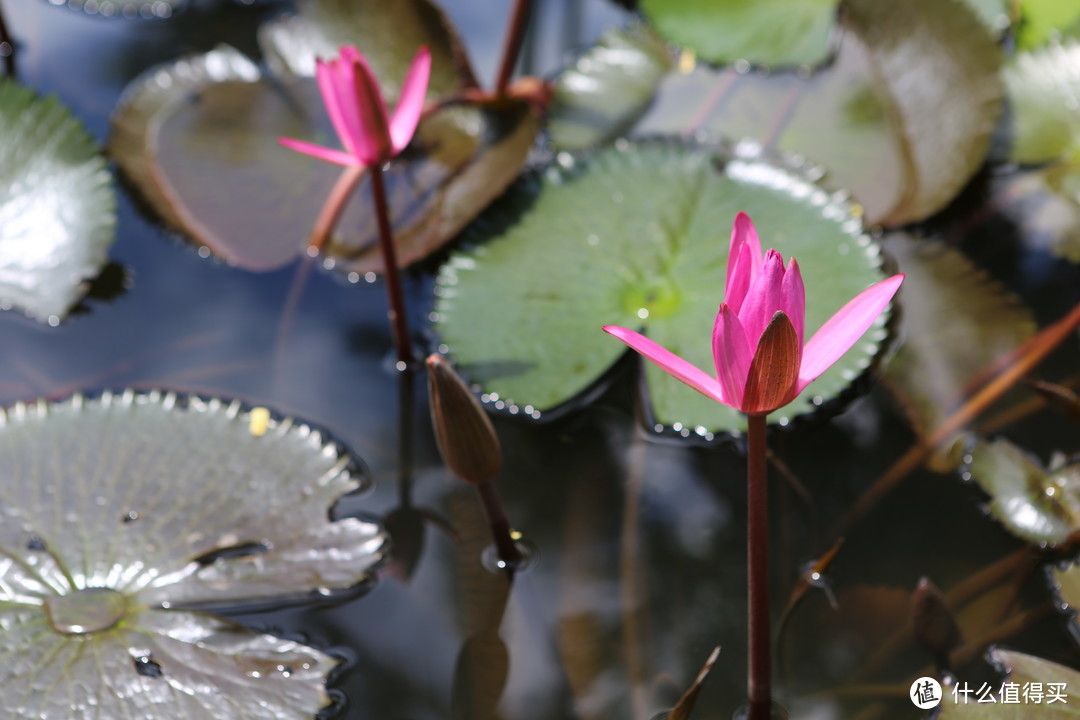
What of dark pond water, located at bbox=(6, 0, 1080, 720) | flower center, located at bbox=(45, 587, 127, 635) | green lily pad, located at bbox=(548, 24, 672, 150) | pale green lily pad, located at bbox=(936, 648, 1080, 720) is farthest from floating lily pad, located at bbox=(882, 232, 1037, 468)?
flower center, located at bbox=(45, 587, 127, 635)

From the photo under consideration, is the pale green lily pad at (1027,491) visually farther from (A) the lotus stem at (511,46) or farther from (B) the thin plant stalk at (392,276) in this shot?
(A) the lotus stem at (511,46)

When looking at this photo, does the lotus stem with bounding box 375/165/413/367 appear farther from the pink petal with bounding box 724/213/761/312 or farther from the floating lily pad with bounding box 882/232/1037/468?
the floating lily pad with bounding box 882/232/1037/468

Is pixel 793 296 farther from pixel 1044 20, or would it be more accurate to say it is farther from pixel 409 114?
pixel 1044 20

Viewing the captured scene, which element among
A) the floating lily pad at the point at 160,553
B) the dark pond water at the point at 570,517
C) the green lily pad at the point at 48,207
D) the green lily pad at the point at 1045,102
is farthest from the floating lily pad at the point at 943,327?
the green lily pad at the point at 48,207

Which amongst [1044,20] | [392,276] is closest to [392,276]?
[392,276]

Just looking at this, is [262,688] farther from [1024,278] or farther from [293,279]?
[1024,278]
